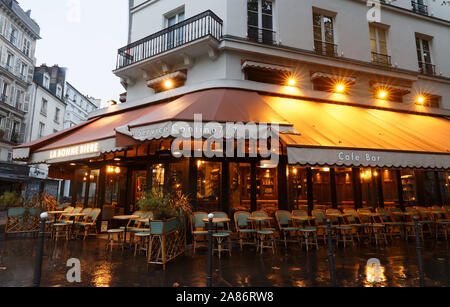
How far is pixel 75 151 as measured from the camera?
7.69 m

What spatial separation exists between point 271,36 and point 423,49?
8686 mm

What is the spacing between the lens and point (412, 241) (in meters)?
8.71

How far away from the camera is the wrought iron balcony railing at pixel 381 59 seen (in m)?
11.3

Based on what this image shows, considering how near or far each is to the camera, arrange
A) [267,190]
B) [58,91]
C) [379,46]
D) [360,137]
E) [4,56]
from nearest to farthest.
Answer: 1. [360,137]
2. [267,190]
3. [379,46]
4. [4,56]
5. [58,91]

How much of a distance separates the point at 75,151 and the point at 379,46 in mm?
13391

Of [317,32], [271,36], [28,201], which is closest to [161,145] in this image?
[28,201]

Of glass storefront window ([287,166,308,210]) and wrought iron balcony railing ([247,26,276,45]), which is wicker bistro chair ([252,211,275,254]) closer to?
glass storefront window ([287,166,308,210])

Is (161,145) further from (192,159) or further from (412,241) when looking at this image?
(412,241)

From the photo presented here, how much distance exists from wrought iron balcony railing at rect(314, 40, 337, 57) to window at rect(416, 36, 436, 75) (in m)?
5.08

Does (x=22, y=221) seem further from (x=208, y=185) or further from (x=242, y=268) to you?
(x=242, y=268)

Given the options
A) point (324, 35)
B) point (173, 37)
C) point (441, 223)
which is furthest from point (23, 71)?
point (441, 223)

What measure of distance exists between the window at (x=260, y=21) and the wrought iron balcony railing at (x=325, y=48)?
208cm
